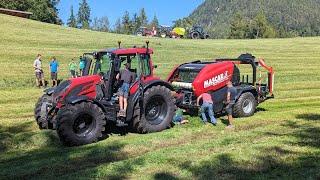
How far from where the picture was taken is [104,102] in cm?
1396

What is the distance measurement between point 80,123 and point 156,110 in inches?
108

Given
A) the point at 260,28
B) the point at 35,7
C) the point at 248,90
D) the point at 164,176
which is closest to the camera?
the point at 164,176

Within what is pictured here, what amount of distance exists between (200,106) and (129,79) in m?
3.38

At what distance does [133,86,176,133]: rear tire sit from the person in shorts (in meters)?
0.39

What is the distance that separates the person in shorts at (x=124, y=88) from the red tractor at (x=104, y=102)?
13 centimetres

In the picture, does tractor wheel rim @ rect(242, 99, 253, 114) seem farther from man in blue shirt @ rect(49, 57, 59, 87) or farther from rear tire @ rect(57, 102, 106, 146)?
man in blue shirt @ rect(49, 57, 59, 87)

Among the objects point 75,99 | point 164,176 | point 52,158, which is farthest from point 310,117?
point 52,158

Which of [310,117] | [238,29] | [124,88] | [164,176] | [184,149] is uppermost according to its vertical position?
[238,29]

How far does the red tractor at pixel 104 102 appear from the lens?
13.1 metres

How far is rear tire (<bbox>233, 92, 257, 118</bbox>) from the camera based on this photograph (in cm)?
1712

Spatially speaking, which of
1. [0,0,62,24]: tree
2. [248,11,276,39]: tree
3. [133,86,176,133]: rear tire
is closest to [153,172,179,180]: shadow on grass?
[133,86,176,133]: rear tire

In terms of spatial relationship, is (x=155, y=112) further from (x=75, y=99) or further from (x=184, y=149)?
(x=184, y=149)

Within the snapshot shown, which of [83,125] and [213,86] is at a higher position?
[213,86]

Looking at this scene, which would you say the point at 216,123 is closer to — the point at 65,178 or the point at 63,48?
the point at 65,178
